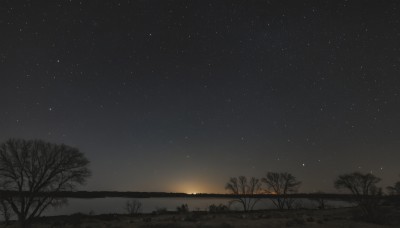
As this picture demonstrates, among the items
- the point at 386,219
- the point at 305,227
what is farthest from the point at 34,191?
the point at 386,219

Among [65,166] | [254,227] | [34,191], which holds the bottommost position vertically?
[254,227]

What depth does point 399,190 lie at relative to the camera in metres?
90.1

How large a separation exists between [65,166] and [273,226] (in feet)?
78.2

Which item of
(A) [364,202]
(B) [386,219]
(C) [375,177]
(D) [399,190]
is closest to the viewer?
(B) [386,219]

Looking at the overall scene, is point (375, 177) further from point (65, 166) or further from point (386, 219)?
point (65, 166)

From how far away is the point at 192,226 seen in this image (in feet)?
111

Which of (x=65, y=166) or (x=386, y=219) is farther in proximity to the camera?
A: (x=386, y=219)

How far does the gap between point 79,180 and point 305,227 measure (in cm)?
2474

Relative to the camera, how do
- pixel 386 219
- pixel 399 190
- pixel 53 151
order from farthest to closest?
pixel 399 190
pixel 386 219
pixel 53 151

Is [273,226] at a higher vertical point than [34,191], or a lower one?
lower

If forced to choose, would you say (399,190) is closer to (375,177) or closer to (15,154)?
(375,177)

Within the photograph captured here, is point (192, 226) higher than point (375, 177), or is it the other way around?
point (375, 177)

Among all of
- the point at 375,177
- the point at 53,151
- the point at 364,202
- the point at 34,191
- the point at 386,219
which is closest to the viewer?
the point at 34,191

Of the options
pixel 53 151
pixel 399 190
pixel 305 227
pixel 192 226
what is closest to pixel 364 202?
pixel 305 227
